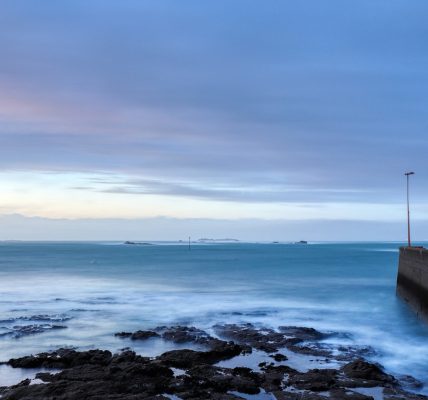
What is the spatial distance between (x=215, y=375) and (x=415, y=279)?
2197 cm

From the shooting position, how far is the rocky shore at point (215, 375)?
15.7 metres

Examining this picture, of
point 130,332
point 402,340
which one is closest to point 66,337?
point 130,332

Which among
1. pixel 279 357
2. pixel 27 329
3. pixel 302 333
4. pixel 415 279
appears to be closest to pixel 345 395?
pixel 279 357

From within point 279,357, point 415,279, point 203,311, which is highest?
point 415,279

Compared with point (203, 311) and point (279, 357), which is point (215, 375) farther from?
point (203, 311)

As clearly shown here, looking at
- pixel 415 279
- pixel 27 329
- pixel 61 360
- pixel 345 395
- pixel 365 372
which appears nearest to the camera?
pixel 345 395

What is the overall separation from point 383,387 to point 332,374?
1.79m

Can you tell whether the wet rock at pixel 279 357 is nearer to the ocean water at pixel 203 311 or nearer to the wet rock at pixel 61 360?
the ocean water at pixel 203 311

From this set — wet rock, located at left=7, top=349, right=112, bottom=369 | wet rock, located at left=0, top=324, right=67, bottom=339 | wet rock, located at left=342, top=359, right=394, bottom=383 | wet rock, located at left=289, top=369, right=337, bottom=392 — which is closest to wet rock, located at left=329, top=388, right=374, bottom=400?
wet rock, located at left=289, top=369, right=337, bottom=392

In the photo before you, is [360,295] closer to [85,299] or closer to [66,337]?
[85,299]

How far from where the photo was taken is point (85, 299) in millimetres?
41406

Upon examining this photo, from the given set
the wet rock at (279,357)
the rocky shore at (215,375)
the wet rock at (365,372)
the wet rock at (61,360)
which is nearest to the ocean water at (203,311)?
the wet rock at (365,372)

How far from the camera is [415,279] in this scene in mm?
34781

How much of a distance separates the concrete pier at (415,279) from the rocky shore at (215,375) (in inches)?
403
